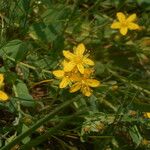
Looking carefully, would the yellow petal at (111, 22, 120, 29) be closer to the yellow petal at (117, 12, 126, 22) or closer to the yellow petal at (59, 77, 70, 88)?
the yellow petal at (117, 12, 126, 22)

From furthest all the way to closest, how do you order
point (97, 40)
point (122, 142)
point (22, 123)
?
point (97, 40) < point (122, 142) < point (22, 123)

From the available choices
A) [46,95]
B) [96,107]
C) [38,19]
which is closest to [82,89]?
[96,107]

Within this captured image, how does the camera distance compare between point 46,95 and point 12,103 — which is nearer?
point 12,103

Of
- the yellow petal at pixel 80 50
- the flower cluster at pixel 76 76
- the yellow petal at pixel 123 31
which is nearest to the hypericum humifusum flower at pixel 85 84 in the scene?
the flower cluster at pixel 76 76

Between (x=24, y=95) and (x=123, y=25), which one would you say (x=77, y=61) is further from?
(x=123, y=25)

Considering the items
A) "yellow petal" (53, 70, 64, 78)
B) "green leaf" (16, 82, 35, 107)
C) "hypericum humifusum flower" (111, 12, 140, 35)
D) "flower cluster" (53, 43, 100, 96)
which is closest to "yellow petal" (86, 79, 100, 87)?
"flower cluster" (53, 43, 100, 96)

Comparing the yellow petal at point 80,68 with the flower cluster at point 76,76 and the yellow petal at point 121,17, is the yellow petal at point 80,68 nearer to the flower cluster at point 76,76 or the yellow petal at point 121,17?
the flower cluster at point 76,76

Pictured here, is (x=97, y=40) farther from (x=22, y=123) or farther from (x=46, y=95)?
(x=22, y=123)

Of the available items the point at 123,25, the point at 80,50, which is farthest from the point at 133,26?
the point at 80,50
